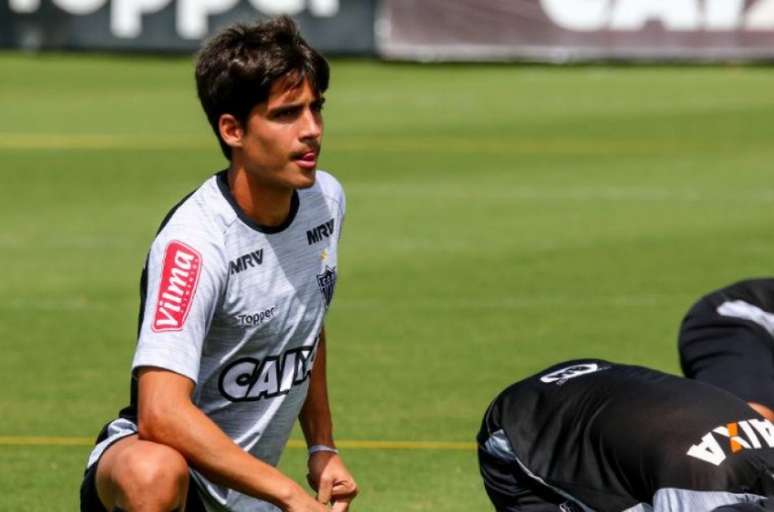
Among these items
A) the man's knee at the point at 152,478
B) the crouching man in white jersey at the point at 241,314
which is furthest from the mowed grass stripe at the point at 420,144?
the man's knee at the point at 152,478

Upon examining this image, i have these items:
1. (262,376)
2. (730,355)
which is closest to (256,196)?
(262,376)

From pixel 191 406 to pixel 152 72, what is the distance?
74.5 ft

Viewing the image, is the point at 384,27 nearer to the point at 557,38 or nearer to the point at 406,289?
the point at 557,38

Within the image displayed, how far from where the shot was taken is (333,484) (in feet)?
18.8

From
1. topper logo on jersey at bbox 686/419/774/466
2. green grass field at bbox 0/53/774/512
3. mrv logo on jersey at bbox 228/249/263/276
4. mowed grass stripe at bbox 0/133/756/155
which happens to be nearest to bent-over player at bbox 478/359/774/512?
topper logo on jersey at bbox 686/419/774/466

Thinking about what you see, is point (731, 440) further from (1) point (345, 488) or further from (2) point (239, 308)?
(2) point (239, 308)

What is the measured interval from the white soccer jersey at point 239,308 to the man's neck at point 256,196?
0.03 meters

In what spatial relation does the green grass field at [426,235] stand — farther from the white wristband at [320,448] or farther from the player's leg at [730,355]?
the white wristband at [320,448]

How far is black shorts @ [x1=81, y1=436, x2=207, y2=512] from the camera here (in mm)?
5539

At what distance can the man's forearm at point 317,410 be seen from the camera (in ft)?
19.5

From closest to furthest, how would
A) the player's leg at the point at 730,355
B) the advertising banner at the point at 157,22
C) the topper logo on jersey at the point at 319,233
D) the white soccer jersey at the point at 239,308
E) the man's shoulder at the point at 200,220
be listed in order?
1. the white soccer jersey at the point at 239,308
2. the man's shoulder at the point at 200,220
3. the topper logo on jersey at the point at 319,233
4. the player's leg at the point at 730,355
5. the advertising banner at the point at 157,22

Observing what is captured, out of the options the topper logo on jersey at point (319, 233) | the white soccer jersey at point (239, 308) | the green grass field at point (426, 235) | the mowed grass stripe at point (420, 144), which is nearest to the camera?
the white soccer jersey at point (239, 308)

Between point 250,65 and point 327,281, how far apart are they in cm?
86

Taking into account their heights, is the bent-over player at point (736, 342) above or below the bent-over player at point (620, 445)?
below
